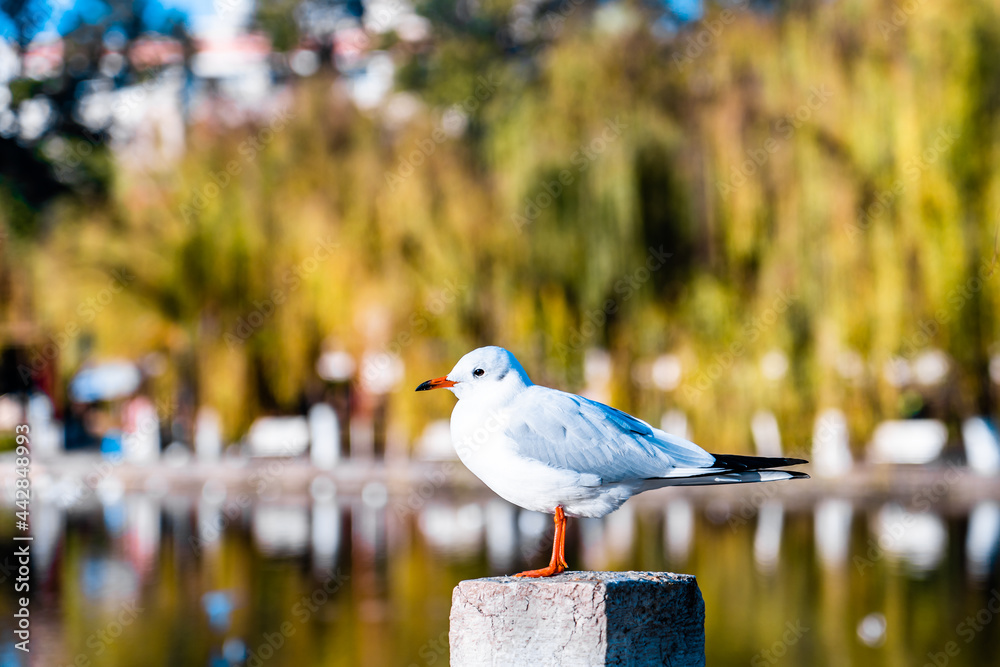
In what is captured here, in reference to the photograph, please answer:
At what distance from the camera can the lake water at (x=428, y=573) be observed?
28.8 ft

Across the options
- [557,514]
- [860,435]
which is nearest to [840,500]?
[860,435]

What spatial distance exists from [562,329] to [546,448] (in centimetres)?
1312

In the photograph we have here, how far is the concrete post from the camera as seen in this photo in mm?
3027

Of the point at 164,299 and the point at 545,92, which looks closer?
the point at 545,92

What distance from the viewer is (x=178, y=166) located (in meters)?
19.0

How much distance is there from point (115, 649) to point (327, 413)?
11.9 meters

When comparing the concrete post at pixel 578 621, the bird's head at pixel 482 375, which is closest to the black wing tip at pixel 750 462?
the concrete post at pixel 578 621

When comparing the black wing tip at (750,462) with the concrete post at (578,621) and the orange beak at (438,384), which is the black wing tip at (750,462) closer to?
the concrete post at (578,621)

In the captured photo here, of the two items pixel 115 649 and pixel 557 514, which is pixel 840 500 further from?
pixel 557 514

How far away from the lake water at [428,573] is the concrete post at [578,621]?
17.4 ft

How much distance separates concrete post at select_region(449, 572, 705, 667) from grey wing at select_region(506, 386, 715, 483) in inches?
11.4

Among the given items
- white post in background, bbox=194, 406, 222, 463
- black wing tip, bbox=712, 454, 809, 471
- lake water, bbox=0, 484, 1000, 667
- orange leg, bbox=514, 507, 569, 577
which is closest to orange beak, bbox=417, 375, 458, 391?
orange leg, bbox=514, 507, 569, 577

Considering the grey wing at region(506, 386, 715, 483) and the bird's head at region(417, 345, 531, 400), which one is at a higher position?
the bird's head at region(417, 345, 531, 400)

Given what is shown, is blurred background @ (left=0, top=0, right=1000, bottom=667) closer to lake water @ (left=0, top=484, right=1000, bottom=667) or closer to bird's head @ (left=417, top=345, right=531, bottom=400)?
lake water @ (left=0, top=484, right=1000, bottom=667)
